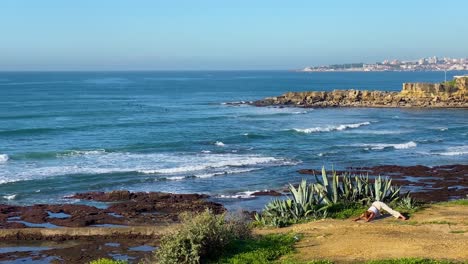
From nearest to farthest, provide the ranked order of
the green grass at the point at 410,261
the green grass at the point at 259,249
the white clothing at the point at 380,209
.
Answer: the green grass at the point at 410,261 < the green grass at the point at 259,249 < the white clothing at the point at 380,209

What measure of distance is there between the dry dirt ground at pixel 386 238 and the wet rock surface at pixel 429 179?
1062cm

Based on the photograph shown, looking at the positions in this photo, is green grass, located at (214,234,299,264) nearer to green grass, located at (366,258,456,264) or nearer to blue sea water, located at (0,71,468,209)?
green grass, located at (366,258,456,264)

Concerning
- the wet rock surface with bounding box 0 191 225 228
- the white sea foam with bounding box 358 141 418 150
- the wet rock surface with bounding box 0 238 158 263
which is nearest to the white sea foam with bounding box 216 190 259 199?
the wet rock surface with bounding box 0 191 225 228

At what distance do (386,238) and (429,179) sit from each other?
18.7 meters

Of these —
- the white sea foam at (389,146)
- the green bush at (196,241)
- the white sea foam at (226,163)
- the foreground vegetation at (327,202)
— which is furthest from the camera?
the white sea foam at (389,146)

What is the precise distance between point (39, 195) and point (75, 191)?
5.49 feet

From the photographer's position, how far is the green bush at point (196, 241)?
39.6ft

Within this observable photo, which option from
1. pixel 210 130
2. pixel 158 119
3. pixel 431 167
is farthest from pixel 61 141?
pixel 431 167

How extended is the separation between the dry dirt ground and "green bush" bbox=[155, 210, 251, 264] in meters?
1.59

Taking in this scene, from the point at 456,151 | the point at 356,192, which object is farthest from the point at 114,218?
the point at 456,151

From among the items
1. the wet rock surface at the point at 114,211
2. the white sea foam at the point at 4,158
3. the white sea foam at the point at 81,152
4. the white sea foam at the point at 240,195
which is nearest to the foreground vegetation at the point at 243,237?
the wet rock surface at the point at 114,211

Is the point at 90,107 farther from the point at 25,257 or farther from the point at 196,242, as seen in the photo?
the point at 196,242

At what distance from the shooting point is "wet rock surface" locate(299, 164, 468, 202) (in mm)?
26719

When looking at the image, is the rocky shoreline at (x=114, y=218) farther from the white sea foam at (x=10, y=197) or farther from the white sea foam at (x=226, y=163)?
the white sea foam at (x=226, y=163)
